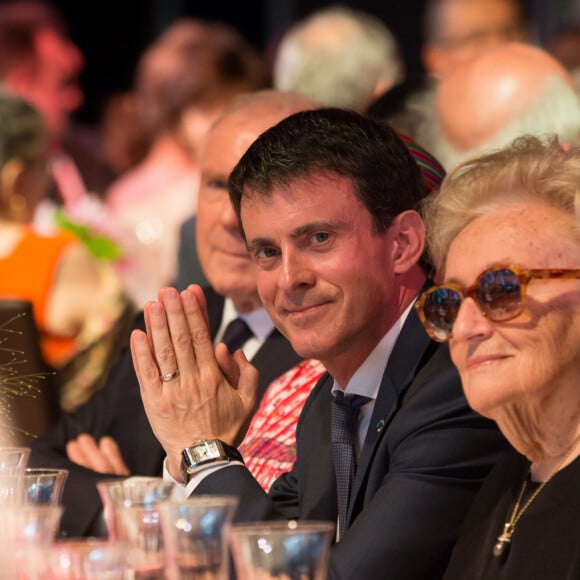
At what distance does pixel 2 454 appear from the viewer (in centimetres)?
228

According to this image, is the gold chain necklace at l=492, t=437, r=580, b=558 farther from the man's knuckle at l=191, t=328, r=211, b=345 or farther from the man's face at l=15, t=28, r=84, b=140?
the man's face at l=15, t=28, r=84, b=140

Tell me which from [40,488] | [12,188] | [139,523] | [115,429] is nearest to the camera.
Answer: [139,523]

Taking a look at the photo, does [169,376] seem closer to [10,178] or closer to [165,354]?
[165,354]

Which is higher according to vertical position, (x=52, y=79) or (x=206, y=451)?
(x=52, y=79)

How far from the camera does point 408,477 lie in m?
2.64

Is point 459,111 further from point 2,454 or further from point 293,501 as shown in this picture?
point 2,454

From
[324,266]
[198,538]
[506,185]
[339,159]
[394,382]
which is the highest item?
[339,159]

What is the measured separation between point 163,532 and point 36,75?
20.7ft

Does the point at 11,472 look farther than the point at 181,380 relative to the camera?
No

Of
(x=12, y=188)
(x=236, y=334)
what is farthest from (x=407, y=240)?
(x=12, y=188)

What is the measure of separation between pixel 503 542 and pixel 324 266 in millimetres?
743

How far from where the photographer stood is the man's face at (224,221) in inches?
152

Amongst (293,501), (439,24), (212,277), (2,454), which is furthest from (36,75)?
(2,454)

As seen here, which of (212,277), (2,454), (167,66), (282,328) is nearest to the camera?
(2,454)
